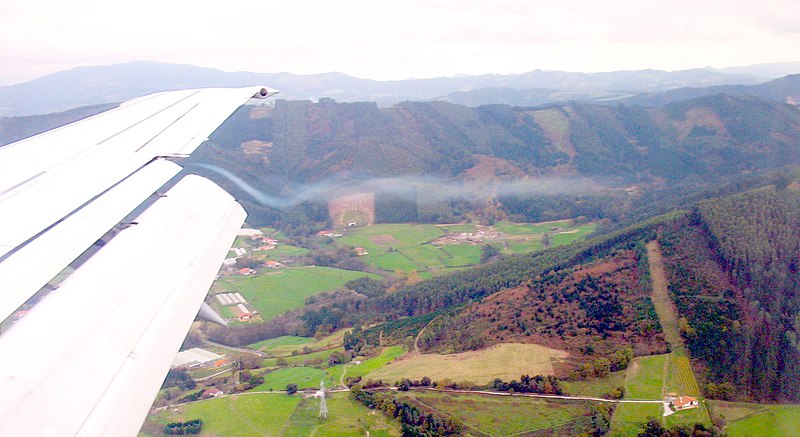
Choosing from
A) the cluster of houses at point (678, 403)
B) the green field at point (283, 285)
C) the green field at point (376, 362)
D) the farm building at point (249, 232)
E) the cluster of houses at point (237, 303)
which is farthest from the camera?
the farm building at point (249, 232)

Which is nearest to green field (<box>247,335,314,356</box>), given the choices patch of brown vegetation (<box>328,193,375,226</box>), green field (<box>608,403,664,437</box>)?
green field (<box>608,403,664,437</box>)

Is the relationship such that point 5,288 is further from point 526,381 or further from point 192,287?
point 526,381

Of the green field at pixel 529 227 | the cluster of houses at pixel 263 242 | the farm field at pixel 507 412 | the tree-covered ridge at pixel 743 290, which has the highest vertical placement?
the tree-covered ridge at pixel 743 290

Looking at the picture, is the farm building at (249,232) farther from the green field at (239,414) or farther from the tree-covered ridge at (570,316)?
the green field at (239,414)

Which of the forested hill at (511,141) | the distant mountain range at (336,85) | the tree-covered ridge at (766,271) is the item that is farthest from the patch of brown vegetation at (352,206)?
the tree-covered ridge at (766,271)

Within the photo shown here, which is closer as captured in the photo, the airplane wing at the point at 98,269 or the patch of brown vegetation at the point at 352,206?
the airplane wing at the point at 98,269

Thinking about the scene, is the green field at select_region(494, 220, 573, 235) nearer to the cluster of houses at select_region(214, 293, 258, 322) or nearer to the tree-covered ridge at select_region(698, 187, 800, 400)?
the tree-covered ridge at select_region(698, 187, 800, 400)

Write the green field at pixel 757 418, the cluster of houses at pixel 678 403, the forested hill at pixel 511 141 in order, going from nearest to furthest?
1. the green field at pixel 757 418
2. the cluster of houses at pixel 678 403
3. the forested hill at pixel 511 141

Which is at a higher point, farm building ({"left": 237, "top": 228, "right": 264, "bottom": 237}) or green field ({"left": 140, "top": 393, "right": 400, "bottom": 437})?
green field ({"left": 140, "top": 393, "right": 400, "bottom": 437})

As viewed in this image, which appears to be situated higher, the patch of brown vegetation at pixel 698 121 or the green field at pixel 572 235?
the patch of brown vegetation at pixel 698 121
